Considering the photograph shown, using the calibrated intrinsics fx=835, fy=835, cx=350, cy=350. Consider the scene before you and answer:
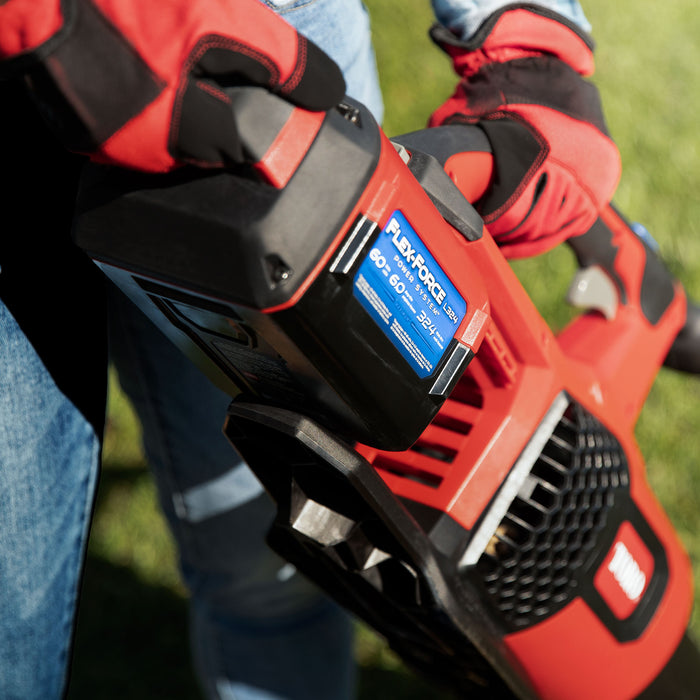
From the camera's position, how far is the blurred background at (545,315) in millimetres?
1878

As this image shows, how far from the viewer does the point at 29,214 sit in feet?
2.66

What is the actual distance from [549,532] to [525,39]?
0.56 meters

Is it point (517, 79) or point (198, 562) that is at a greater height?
point (517, 79)

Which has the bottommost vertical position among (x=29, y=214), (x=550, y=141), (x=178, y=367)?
(x=178, y=367)

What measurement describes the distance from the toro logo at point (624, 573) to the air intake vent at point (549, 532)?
0.04m

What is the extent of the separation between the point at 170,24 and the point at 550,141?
463 millimetres

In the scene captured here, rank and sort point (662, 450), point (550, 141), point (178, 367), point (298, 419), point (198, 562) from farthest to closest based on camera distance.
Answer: point (662, 450) → point (198, 562) → point (178, 367) → point (550, 141) → point (298, 419)

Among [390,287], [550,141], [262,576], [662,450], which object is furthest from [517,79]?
[662,450]

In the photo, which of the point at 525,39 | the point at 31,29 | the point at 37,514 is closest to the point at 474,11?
the point at 525,39

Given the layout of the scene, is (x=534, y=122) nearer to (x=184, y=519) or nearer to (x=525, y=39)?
(x=525, y=39)

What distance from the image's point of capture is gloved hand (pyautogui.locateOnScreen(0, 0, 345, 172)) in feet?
1.86

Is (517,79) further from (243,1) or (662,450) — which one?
(662,450)

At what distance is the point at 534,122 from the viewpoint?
2.99ft

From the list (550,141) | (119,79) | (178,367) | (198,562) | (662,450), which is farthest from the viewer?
(662,450)
